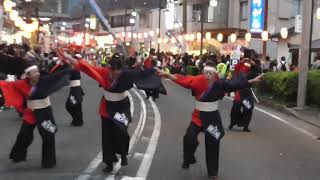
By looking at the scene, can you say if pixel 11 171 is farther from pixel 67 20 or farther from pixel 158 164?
pixel 67 20

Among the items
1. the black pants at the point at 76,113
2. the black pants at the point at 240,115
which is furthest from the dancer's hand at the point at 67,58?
the black pants at the point at 240,115

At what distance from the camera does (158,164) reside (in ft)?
29.2

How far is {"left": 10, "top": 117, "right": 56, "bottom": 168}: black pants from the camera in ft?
27.4

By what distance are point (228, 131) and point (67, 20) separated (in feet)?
327

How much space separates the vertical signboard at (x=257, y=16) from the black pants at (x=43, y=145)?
3213cm

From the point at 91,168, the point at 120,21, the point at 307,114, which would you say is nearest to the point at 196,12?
the point at 120,21

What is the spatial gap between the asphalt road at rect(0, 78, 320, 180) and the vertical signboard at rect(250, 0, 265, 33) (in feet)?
79.2

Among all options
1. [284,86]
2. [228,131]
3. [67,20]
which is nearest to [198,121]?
[228,131]

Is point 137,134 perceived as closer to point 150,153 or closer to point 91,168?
point 150,153

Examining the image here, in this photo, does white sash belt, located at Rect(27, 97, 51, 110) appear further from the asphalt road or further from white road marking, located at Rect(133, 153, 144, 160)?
white road marking, located at Rect(133, 153, 144, 160)

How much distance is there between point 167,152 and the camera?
1007 centimetres

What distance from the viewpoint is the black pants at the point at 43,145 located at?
27.4 ft

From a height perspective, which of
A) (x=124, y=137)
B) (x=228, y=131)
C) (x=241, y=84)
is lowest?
(x=228, y=131)

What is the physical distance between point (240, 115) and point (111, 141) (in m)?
6.06
